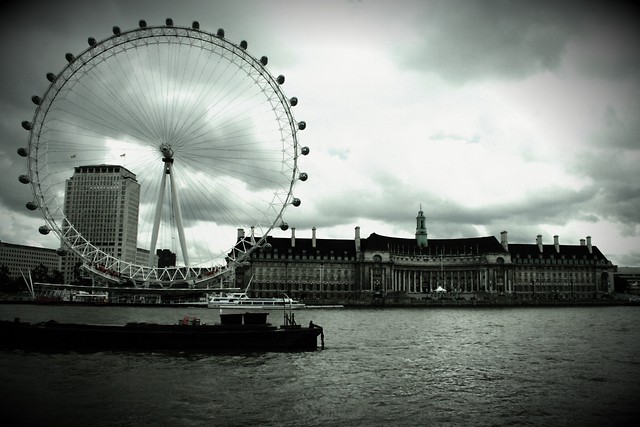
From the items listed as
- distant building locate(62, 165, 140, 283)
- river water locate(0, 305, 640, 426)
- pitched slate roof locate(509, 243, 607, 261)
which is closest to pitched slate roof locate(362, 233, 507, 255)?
pitched slate roof locate(509, 243, 607, 261)

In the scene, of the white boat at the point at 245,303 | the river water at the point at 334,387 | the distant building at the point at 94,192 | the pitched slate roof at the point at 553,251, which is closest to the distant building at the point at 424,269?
the pitched slate roof at the point at 553,251

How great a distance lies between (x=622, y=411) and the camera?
24438mm

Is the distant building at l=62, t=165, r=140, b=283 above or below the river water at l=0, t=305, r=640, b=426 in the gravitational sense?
above

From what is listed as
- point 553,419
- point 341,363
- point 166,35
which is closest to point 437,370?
point 341,363

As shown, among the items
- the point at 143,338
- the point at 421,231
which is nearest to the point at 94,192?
the point at 421,231

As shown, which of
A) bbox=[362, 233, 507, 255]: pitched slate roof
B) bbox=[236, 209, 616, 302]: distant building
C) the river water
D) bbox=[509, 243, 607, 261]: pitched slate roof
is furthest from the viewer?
bbox=[509, 243, 607, 261]: pitched slate roof

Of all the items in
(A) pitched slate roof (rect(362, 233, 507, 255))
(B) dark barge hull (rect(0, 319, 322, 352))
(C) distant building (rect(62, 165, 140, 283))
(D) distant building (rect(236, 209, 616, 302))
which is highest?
(C) distant building (rect(62, 165, 140, 283))

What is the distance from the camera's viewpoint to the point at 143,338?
43.1 m

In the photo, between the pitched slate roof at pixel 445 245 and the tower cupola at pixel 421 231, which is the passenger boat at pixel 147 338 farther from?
the tower cupola at pixel 421 231

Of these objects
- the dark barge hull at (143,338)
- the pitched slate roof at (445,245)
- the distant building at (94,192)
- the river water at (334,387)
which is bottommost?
the river water at (334,387)

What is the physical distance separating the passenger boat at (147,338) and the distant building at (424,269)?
111063mm

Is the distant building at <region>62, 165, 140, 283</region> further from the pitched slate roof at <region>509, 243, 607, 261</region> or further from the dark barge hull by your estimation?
the pitched slate roof at <region>509, 243, 607, 261</region>

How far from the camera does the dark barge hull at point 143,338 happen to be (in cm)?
4297

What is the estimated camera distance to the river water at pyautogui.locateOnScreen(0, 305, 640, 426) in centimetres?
2295
